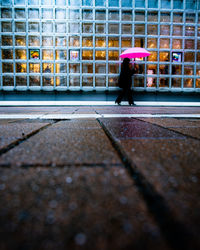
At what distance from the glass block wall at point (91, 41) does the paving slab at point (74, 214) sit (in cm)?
594

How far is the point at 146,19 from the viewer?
6.04 m

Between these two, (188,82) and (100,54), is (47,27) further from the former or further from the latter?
(188,82)

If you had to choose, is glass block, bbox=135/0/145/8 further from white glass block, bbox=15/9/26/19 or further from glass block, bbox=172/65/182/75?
white glass block, bbox=15/9/26/19

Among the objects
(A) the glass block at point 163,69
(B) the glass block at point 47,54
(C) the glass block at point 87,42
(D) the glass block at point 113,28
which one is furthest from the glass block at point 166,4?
(B) the glass block at point 47,54

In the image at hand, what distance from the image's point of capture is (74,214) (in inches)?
10.3

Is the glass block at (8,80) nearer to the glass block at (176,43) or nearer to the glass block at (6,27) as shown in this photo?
the glass block at (6,27)

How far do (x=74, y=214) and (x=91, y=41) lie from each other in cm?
641

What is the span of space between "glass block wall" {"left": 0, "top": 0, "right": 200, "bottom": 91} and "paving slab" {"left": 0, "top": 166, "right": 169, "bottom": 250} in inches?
234

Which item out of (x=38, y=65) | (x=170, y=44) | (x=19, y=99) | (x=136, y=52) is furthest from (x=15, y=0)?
(x=170, y=44)

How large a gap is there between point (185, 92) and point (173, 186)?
6723mm

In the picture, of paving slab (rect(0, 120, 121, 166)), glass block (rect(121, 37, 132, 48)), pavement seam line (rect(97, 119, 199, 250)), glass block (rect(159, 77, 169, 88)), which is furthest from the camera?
glass block (rect(159, 77, 169, 88))

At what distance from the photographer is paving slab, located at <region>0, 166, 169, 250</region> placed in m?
0.22

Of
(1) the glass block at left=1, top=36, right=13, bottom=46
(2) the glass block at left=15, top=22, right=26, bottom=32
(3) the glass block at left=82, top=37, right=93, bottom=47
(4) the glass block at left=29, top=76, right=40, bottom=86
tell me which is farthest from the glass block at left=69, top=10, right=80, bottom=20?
(4) the glass block at left=29, top=76, right=40, bottom=86

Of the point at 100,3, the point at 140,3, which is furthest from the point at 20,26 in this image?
the point at 140,3
